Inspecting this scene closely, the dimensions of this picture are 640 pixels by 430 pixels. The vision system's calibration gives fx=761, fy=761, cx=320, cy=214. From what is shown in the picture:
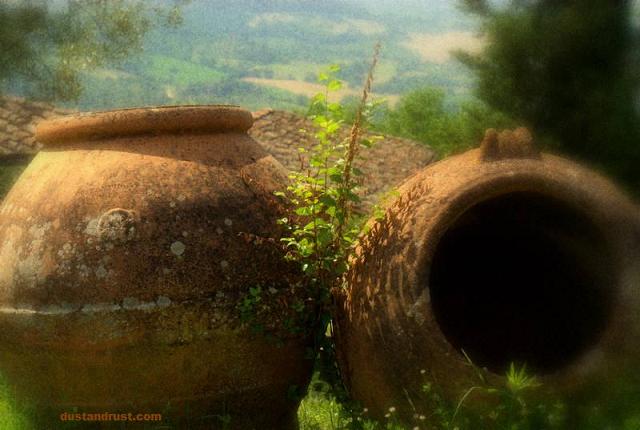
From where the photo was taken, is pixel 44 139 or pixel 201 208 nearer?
pixel 201 208

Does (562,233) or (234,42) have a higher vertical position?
(562,233)

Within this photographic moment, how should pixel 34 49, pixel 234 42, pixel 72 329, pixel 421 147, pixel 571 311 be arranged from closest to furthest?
pixel 72 329
pixel 571 311
pixel 421 147
pixel 34 49
pixel 234 42

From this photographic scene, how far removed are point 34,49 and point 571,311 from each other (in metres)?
22.4

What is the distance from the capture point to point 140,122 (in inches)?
Answer: 142

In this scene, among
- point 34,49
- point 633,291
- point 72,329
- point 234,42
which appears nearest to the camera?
point 633,291

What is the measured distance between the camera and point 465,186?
10.5ft

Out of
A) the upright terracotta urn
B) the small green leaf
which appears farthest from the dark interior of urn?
the upright terracotta urn

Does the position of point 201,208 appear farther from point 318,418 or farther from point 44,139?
point 318,418

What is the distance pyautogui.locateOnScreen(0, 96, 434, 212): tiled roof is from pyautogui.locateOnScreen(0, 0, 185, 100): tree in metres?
2.27

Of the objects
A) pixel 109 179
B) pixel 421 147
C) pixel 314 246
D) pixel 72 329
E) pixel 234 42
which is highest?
pixel 109 179

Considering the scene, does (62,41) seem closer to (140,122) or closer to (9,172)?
(9,172)

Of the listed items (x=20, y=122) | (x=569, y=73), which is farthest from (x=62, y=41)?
(x=569, y=73)

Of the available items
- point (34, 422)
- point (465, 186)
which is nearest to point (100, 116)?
point (34, 422)

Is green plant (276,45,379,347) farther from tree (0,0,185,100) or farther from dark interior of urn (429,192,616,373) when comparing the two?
tree (0,0,185,100)
